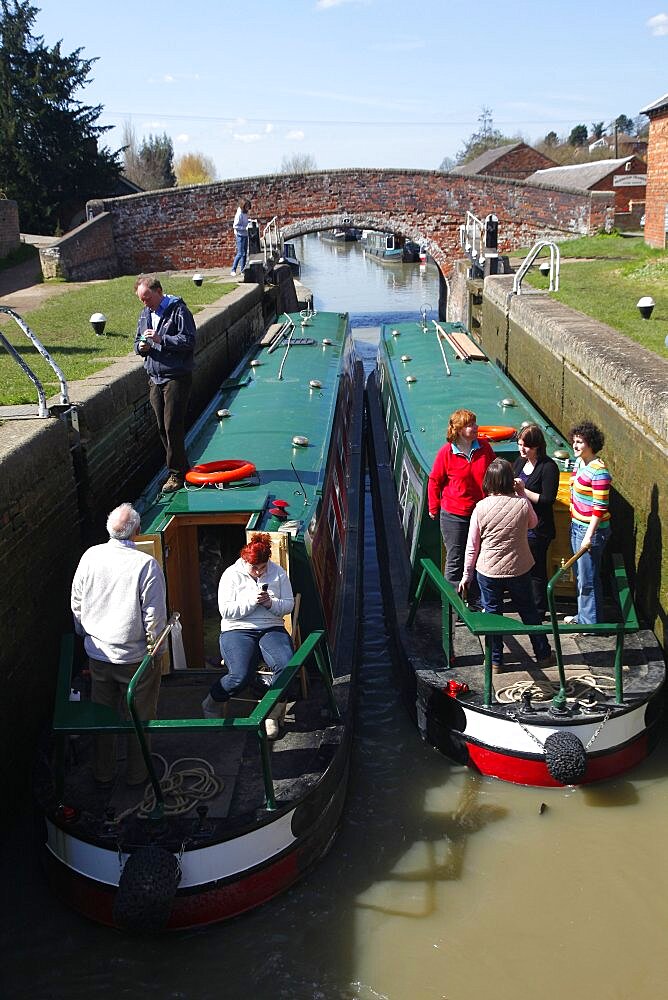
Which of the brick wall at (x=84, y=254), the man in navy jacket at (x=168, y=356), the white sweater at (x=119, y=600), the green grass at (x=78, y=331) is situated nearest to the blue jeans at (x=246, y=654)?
the white sweater at (x=119, y=600)

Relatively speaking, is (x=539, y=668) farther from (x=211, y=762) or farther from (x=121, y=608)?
(x=121, y=608)

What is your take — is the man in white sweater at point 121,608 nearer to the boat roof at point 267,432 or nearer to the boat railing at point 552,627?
the boat roof at point 267,432

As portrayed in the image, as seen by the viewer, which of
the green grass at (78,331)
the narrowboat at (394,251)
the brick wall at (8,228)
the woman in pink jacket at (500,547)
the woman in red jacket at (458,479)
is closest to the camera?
the woman in pink jacket at (500,547)

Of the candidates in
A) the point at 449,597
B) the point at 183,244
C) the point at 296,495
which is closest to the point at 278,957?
the point at 449,597

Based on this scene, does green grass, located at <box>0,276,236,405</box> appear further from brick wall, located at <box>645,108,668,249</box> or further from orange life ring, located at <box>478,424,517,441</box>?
brick wall, located at <box>645,108,668,249</box>

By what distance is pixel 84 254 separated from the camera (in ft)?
70.5

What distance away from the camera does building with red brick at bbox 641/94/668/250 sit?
1931 centimetres

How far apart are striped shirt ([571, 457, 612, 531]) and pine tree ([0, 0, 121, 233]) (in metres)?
26.5

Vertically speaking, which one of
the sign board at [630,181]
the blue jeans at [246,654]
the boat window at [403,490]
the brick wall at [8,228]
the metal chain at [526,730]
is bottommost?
the metal chain at [526,730]

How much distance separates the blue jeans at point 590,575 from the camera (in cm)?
630

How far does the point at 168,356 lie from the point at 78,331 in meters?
5.16

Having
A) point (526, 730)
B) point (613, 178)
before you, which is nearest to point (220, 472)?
point (526, 730)

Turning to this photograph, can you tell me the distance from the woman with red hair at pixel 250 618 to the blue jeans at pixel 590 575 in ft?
7.38

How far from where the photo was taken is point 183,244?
26.0m
